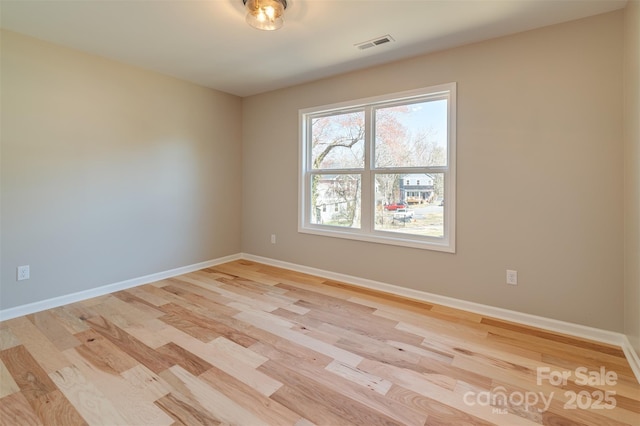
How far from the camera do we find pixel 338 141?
3707 mm

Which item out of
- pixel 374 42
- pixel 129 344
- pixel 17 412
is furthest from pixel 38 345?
pixel 374 42

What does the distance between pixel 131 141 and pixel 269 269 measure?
229 cm

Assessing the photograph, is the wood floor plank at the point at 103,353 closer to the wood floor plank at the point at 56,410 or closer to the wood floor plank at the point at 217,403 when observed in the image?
the wood floor plank at the point at 56,410

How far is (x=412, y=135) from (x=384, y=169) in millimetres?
461

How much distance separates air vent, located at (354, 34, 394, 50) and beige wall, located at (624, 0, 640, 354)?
1608 mm

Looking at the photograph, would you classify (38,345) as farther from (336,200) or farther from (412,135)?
(412,135)

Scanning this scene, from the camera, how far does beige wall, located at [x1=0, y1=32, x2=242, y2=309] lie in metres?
2.60

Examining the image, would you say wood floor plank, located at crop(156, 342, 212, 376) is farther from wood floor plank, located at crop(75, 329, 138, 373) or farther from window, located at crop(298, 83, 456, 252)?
window, located at crop(298, 83, 456, 252)

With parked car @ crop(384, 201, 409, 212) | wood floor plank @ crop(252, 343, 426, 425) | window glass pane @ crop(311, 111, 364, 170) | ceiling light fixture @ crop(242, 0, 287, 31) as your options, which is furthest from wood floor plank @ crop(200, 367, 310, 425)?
window glass pane @ crop(311, 111, 364, 170)

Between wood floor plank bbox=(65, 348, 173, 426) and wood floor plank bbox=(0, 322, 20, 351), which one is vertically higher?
wood floor plank bbox=(0, 322, 20, 351)

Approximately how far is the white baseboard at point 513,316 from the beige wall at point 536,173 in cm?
6

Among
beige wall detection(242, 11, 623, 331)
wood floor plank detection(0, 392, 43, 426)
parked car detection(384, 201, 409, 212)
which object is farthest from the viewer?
parked car detection(384, 201, 409, 212)

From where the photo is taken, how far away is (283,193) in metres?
4.12

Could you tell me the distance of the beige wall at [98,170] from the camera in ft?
8.53
